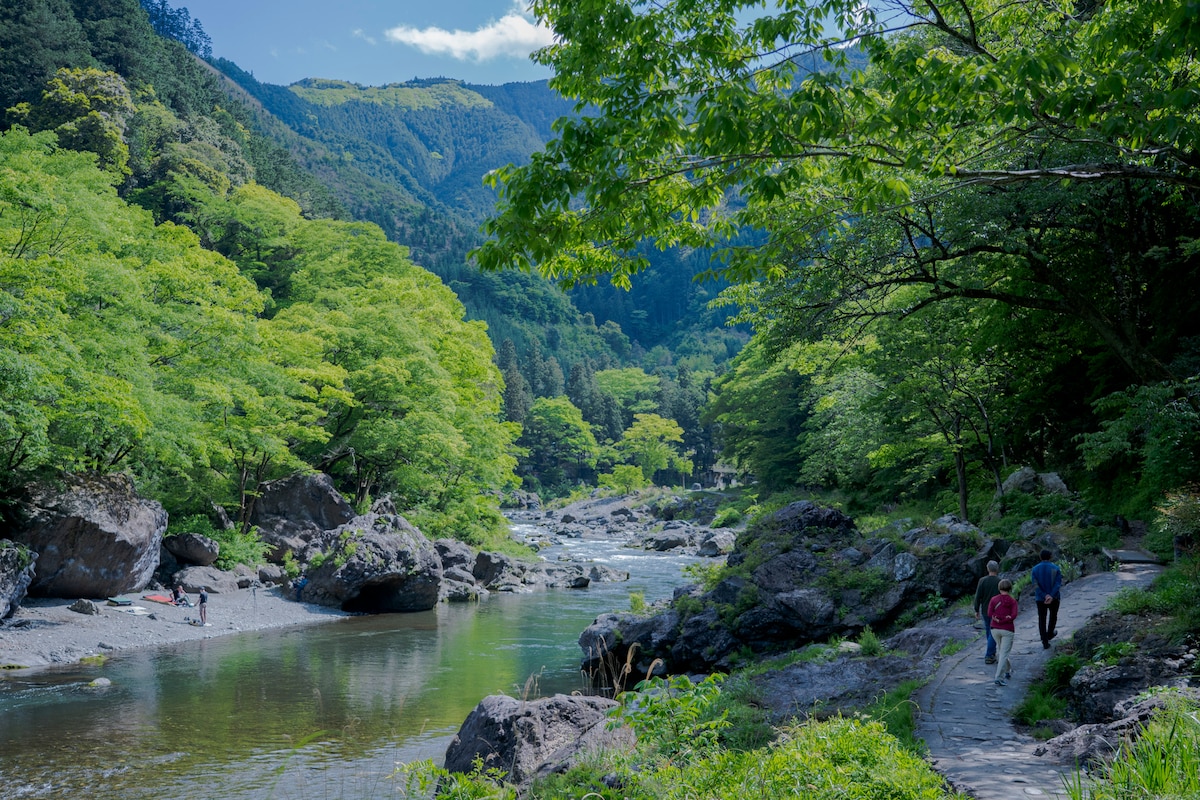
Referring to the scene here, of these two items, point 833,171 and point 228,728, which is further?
point 228,728

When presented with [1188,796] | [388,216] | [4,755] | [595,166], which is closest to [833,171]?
[595,166]

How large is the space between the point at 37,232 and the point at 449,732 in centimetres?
1762

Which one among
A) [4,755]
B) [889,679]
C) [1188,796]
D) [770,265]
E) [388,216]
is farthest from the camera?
[388,216]

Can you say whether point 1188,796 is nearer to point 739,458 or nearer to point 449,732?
point 449,732

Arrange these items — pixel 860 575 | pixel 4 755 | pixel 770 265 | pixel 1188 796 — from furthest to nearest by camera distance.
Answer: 1. pixel 860 575
2. pixel 4 755
3. pixel 770 265
4. pixel 1188 796

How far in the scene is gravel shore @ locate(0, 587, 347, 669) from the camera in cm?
1713

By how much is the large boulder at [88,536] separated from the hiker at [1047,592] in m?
21.4

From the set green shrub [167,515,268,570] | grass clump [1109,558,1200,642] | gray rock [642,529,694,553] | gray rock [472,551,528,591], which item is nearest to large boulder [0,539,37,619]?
green shrub [167,515,268,570]

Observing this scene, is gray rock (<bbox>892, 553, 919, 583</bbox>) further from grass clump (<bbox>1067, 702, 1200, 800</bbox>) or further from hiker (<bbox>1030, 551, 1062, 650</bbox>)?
grass clump (<bbox>1067, 702, 1200, 800</bbox>)

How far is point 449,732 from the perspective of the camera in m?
13.0

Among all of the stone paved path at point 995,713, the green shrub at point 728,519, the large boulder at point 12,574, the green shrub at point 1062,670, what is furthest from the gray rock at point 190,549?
the green shrub at point 728,519

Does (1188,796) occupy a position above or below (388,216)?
below

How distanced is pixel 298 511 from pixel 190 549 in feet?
18.1

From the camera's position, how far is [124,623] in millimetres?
19891
